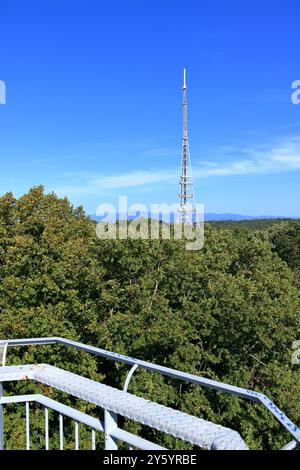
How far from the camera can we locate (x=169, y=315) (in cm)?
1547

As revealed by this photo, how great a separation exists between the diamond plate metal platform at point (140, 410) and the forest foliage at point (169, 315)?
1072cm

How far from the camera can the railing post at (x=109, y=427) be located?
1.99 meters

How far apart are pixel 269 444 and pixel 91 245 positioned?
9.83 m

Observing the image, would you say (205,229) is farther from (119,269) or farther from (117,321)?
(117,321)

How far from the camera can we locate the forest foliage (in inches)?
572

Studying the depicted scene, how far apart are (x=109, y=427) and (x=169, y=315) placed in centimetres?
1361

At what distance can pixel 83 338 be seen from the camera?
1714 cm

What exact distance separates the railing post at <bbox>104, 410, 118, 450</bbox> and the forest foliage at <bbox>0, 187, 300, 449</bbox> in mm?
11265
